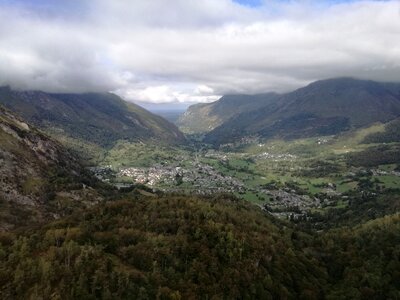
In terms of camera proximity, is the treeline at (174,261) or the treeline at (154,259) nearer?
the treeline at (154,259)

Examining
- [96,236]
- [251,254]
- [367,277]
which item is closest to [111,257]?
[96,236]

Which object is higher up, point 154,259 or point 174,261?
point 154,259

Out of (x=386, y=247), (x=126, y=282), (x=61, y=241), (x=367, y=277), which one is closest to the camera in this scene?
(x=126, y=282)

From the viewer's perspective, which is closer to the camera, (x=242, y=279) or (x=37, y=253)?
(x=37, y=253)

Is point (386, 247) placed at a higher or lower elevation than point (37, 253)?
lower

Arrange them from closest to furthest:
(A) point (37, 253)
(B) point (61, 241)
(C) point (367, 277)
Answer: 1. (A) point (37, 253)
2. (B) point (61, 241)
3. (C) point (367, 277)

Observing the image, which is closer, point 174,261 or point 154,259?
point 154,259

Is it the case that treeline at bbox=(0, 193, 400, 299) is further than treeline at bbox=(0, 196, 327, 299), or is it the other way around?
treeline at bbox=(0, 193, 400, 299)

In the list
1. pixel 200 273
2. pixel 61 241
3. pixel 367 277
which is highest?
pixel 61 241

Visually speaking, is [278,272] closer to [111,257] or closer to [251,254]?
[251,254]
